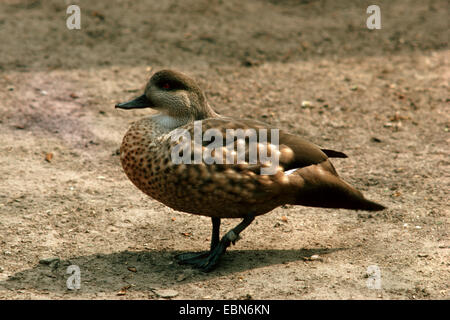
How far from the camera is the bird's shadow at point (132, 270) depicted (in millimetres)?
3896

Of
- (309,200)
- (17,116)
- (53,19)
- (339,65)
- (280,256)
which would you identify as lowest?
(280,256)

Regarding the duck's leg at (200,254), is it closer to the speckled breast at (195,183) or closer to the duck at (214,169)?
the duck at (214,169)

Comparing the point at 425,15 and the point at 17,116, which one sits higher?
the point at 425,15

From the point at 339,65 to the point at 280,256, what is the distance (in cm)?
397

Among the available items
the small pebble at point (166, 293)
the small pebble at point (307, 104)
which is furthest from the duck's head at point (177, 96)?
the small pebble at point (307, 104)

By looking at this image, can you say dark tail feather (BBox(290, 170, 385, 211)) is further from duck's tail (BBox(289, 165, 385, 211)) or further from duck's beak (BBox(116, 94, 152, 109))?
duck's beak (BBox(116, 94, 152, 109))

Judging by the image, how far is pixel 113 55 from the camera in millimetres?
7668

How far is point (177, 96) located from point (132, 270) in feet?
3.97

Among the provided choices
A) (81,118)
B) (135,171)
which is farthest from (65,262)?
(81,118)

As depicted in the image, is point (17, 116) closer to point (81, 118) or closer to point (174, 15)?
point (81, 118)

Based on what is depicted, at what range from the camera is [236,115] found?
6566 millimetres

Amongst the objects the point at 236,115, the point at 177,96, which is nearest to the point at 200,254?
the point at 177,96

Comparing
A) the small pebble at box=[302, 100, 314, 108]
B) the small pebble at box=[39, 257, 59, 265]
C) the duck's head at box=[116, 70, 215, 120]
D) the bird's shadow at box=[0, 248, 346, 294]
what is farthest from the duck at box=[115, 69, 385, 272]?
the small pebble at box=[302, 100, 314, 108]

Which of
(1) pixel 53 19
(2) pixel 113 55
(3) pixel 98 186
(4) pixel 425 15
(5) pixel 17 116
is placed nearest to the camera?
(3) pixel 98 186
